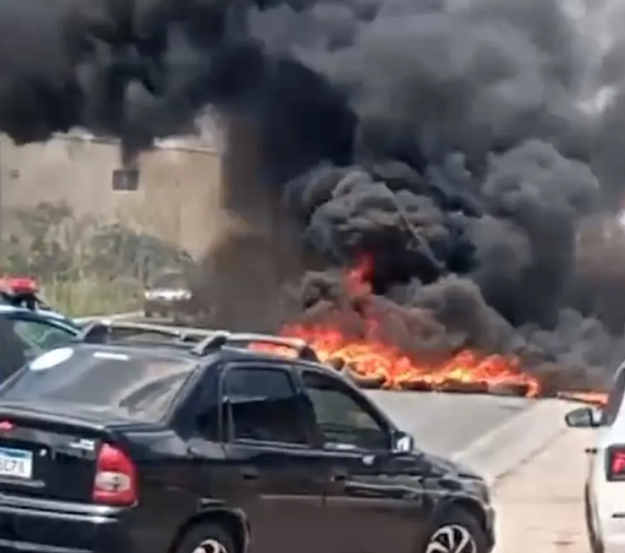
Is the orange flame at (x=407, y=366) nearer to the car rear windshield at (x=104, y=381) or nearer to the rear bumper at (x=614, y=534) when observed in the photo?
the car rear windshield at (x=104, y=381)

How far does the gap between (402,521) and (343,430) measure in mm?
650

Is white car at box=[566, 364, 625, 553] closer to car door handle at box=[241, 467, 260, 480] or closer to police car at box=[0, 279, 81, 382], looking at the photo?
car door handle at box=[241, 467, 260, 480]

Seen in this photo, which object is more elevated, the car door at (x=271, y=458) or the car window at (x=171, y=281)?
the car window at (x=171, y=281)

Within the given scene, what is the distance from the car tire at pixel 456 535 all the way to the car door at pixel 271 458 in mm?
1010

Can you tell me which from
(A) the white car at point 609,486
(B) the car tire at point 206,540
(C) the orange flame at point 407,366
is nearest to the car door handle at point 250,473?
(B) the car tire at point 206,540

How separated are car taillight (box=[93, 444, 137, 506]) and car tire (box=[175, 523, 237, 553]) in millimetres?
428

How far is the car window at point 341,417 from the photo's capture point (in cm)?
921

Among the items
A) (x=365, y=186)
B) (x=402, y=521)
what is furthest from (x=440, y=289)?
(x=402, y=521)

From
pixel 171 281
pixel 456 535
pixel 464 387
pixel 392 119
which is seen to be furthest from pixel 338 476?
pixel 171 281

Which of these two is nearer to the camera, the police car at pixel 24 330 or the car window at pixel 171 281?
the police car at pixel 24 330

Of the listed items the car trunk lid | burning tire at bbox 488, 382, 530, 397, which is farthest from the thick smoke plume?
the car trunk lid

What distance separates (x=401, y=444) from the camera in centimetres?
957

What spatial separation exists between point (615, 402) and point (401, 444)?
1318 millimetres

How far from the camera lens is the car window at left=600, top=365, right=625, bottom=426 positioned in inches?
375
